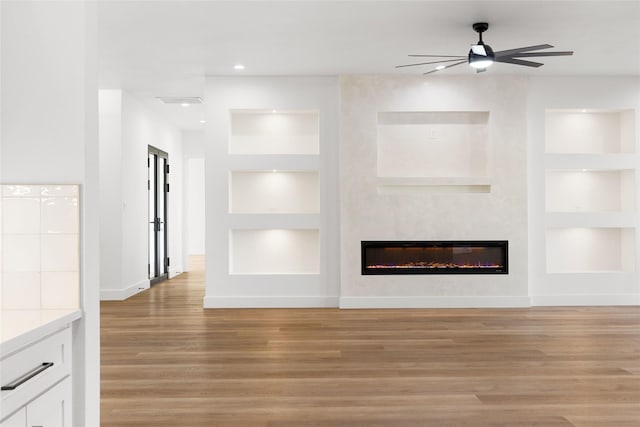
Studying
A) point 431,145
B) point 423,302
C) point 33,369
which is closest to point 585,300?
point 423,302

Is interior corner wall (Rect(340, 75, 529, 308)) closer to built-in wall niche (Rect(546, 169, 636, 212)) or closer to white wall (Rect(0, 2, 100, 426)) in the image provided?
built-in wall niche (Rect(546, 169, 636, 212))

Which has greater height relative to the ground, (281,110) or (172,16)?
(172,16)

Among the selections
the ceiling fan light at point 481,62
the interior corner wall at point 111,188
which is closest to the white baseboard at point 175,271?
the interior corner wall at point 111,188

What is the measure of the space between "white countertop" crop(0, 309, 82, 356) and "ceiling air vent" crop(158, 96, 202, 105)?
5.85m

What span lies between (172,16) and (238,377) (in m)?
2.95

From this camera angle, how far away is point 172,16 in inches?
169

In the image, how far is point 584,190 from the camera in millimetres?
6680

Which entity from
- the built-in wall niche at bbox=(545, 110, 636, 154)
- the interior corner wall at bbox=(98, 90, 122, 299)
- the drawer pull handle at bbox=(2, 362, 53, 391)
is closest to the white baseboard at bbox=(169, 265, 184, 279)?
the interior corner wall at bbox=(98, 90, 122, 299)

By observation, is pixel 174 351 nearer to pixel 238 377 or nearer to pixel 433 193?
pixel 238 377

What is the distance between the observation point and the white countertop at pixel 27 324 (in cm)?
142

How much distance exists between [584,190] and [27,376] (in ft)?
22.2

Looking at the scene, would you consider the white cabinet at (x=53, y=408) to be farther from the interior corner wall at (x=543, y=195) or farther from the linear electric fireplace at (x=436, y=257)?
the interior corner wall at (x=543, y=195)

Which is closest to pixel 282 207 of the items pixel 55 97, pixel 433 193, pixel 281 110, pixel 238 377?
pixel 281 110

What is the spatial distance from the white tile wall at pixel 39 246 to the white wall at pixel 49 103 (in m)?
0.03
